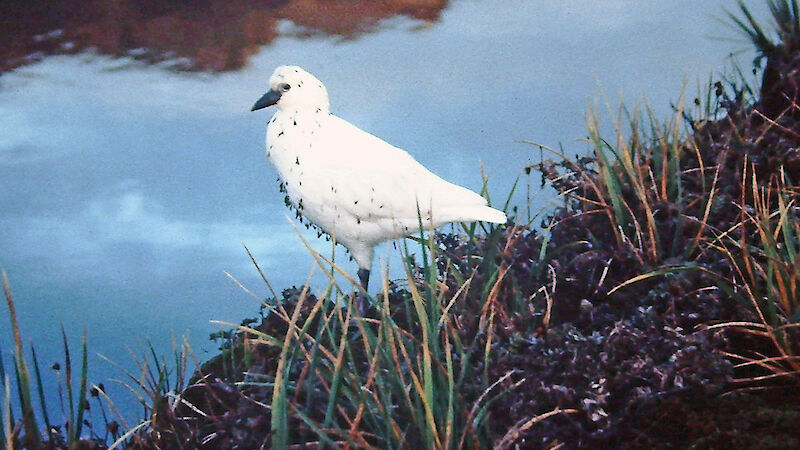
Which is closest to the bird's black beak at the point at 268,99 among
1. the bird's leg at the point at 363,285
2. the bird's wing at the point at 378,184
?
the bird's wing at the point at 378,184


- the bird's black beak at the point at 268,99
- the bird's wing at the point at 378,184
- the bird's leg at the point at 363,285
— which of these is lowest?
the bird's leg at the point at 363,285

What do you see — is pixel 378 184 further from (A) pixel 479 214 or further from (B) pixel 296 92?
(B) pixel 296 92

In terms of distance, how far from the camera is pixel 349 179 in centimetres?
438

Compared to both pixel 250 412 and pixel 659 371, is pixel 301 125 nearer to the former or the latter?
pixel 250 412

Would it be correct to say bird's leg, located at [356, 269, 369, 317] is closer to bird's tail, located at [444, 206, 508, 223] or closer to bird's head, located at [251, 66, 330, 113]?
bird's tail, located at [444, 206, 508, 223]

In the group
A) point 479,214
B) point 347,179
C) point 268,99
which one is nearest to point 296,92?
point 268,99

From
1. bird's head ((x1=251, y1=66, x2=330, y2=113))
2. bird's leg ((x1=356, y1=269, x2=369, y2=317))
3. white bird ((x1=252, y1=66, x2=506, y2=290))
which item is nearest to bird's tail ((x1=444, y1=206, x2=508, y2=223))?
white bird ((x1=252, y1=66, x2=506, y2=290))

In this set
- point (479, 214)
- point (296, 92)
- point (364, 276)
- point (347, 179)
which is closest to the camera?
point (479, 214)

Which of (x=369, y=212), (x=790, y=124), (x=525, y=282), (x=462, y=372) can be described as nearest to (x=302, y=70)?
(x=369, y=212)

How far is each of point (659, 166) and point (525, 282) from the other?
1.09m

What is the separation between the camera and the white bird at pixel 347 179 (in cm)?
437

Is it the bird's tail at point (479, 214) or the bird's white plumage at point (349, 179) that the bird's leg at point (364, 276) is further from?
the bird's tail at point (479, 214)

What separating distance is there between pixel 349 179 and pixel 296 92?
2.35ft

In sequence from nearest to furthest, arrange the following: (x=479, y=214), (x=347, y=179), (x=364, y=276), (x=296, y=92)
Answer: (x=479, y=214) → (x=347, y=179) → (x=296, y=92) → (x=364, y=276)
